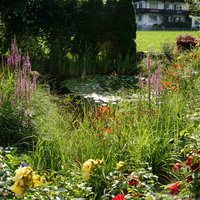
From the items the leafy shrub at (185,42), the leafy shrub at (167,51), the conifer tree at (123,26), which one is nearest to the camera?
the conifer tree at (123,26)

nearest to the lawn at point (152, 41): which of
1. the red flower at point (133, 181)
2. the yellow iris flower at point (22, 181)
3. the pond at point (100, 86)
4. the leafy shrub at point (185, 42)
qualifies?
the leafy shrub at point (185, 42)

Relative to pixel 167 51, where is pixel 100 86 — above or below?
below

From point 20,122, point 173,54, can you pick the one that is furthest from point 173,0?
point 20,122

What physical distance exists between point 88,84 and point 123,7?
112 inches

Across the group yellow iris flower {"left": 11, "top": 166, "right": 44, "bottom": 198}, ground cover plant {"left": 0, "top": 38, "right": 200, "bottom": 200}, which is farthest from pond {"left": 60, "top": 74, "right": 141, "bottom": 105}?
yellow iris flower {"left": 11, "top": 166, "right": 44, "bottom": 198}

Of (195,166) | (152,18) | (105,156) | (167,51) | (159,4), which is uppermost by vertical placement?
(159,4)

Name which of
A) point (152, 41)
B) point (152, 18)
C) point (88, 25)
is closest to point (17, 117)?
point (88, 25)

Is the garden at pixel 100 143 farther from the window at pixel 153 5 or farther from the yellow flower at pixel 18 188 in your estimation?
the window at pixel 153 5

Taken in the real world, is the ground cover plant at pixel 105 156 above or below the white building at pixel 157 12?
below

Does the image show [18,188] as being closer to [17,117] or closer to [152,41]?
[17,117]

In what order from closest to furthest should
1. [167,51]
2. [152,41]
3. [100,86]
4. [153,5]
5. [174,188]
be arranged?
[174,188], [100,86], [167,51], [152,41], [153,5]

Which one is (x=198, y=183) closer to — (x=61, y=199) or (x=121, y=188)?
(x=121, y=188)

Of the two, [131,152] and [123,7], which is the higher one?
[123,7]

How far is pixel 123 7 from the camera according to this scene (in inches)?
354
